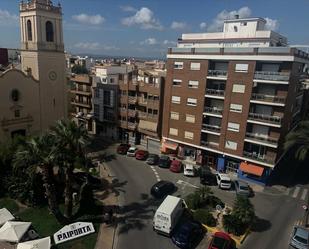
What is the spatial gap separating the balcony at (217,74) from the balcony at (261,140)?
32.1ft

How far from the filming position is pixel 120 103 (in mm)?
60500

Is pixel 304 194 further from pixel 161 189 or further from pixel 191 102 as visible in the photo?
pixel 191 102

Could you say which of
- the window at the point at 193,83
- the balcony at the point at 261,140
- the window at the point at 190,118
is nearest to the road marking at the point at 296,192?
the balcony at the point at 261,140

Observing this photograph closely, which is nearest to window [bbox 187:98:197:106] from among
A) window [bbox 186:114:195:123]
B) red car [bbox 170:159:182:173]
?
window [bbox 186:114:195:123]

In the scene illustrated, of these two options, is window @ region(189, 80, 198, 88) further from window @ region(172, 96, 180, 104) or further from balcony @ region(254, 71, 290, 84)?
balcony @ region(254, 71, 290, 84)

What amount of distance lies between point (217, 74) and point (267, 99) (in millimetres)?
8803

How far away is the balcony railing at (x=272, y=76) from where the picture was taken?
131 feet

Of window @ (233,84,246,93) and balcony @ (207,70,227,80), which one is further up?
balcony @ (207,70,227,80)

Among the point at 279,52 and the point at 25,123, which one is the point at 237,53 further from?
the point at 25,123

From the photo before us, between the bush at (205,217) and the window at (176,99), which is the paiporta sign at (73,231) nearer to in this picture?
the bush at (205,217)

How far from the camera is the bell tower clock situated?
48.7m

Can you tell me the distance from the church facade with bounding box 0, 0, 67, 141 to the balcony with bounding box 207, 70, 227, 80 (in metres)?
27.6

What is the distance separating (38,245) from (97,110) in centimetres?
4226

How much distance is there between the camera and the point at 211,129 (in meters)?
48.2
